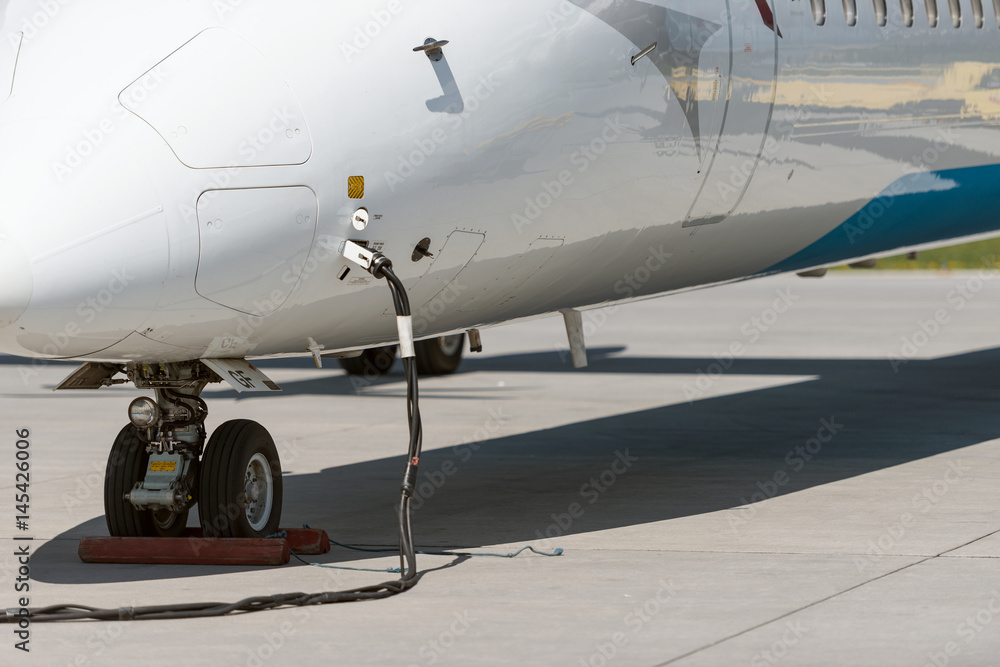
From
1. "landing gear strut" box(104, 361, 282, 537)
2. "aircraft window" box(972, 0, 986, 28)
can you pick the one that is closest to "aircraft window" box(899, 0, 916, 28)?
"aircraft window" box(972, 0, 986, 28)

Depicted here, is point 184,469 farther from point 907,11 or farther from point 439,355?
point 439,355

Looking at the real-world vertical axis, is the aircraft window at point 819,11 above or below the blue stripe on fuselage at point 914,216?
above

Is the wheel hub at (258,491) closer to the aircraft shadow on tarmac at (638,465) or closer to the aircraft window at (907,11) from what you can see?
the aircraft shadow on tarmac at (638,465)

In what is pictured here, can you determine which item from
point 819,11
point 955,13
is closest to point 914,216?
point 955,13

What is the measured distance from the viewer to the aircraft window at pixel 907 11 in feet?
37.3

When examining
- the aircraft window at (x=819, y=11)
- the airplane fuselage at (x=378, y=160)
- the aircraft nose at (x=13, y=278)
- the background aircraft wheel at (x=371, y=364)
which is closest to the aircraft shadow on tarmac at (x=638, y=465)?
Answer: the airplane fuselage at (x=378, y=160)

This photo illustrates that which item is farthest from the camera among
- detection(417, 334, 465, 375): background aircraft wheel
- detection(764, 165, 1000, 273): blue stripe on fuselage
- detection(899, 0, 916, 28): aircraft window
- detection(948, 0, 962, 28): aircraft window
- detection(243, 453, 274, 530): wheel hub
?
detection(417, 334, 465, 375): background aircraft wheel

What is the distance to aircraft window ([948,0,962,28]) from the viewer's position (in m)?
12.0

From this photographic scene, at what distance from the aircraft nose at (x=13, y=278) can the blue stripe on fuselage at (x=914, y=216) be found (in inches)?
244

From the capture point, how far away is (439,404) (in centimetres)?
1644

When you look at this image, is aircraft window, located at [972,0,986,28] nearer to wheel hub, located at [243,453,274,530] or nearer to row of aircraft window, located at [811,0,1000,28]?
row of aircraft window, located at [811,0,1000,28]

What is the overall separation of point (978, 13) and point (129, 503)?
319 inches

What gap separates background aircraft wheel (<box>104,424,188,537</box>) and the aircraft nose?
6.72ft

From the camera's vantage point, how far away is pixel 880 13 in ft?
36.5
